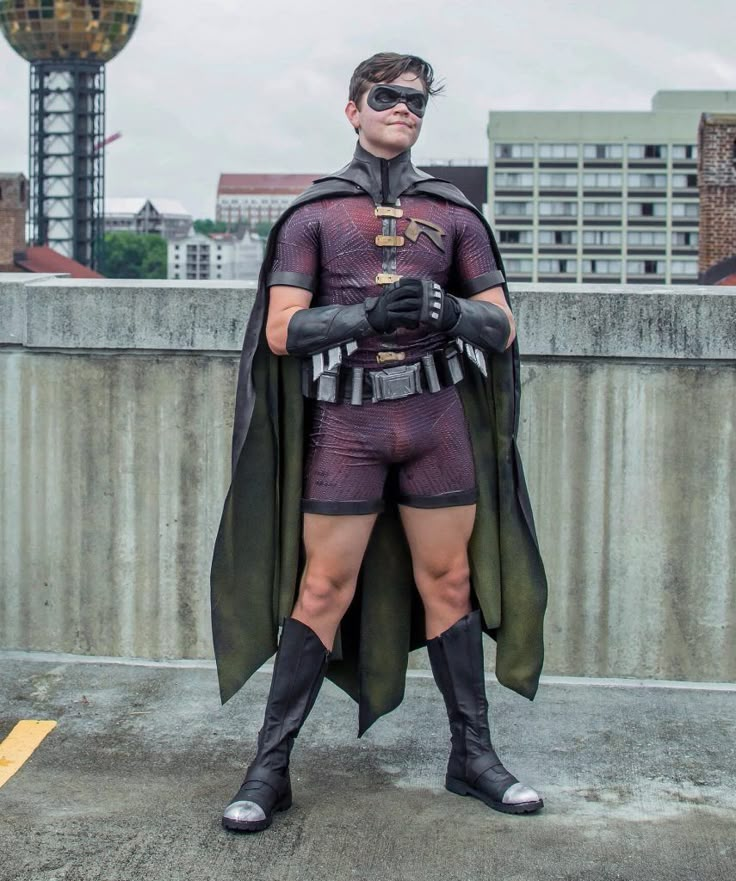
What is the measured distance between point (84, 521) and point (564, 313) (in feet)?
6.44

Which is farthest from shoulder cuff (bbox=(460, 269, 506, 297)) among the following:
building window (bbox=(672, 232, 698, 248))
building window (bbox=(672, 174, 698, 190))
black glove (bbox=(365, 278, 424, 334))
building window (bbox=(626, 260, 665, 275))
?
building window (bbox=(672, 232, 698, 248))

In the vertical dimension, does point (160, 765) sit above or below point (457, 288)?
below

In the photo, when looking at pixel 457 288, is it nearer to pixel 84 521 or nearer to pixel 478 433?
pixel 478 433

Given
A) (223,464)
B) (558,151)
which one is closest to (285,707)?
(223,464)

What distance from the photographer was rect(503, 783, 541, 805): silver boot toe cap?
4.07 metres

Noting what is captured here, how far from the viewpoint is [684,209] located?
16562 cm

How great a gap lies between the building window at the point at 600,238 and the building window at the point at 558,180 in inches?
261

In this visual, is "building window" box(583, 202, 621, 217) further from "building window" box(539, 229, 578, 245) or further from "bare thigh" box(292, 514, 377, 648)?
→ "bare thigh" box(292, 514, 377, 648)

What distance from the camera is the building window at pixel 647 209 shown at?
165m

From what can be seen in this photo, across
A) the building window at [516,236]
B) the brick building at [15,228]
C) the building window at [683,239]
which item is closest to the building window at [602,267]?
→ the building window at [516,236]

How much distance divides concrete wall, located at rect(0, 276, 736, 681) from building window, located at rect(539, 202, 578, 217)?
531ft

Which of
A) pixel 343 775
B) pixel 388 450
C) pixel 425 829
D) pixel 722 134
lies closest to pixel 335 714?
pixel 343 775

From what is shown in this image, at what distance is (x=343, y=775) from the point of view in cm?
440

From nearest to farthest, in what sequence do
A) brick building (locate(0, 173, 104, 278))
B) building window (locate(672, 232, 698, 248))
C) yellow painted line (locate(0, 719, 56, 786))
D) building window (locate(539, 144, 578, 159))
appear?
yellow painted line (locate(0, 719, 56, 786)) < brick building (locate(0, 173, 104, 278)) < building window (locate(539, 144, 578, 159)) < building window (locate(672, 232, 698, 248))
